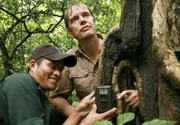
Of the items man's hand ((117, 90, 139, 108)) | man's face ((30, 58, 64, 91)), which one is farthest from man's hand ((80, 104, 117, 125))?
man's face ((30, 58, 64, 91))

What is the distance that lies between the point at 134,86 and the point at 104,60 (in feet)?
1.26

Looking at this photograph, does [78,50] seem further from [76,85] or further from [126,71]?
[126,71]


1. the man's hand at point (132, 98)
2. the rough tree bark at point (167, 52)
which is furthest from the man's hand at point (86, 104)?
the rough tree bark at point (167, 52)

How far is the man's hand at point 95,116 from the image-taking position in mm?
2201

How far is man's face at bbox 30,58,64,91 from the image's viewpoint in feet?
8.27

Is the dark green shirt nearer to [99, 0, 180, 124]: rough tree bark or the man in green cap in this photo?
the man in green cap

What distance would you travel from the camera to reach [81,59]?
3191mm

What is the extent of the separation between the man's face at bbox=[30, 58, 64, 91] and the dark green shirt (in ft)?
0.89

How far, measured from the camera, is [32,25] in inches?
299

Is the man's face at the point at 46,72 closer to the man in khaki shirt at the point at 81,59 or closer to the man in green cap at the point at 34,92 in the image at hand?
the man in green cap at the point at 34,92

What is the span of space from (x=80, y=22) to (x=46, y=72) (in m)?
0.68

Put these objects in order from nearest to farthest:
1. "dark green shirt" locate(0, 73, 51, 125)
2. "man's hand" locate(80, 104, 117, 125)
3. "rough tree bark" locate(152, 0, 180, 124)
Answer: "rough tree bark" locate(152, 0, 180, 124), "dark green shirt" locate(0, 73, 51, 125), "man's hand" locate(80, 104, 117, 125)

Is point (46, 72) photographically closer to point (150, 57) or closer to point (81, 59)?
point (81, 59)

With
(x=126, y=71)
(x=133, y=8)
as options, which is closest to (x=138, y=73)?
(x=126, y=71)
